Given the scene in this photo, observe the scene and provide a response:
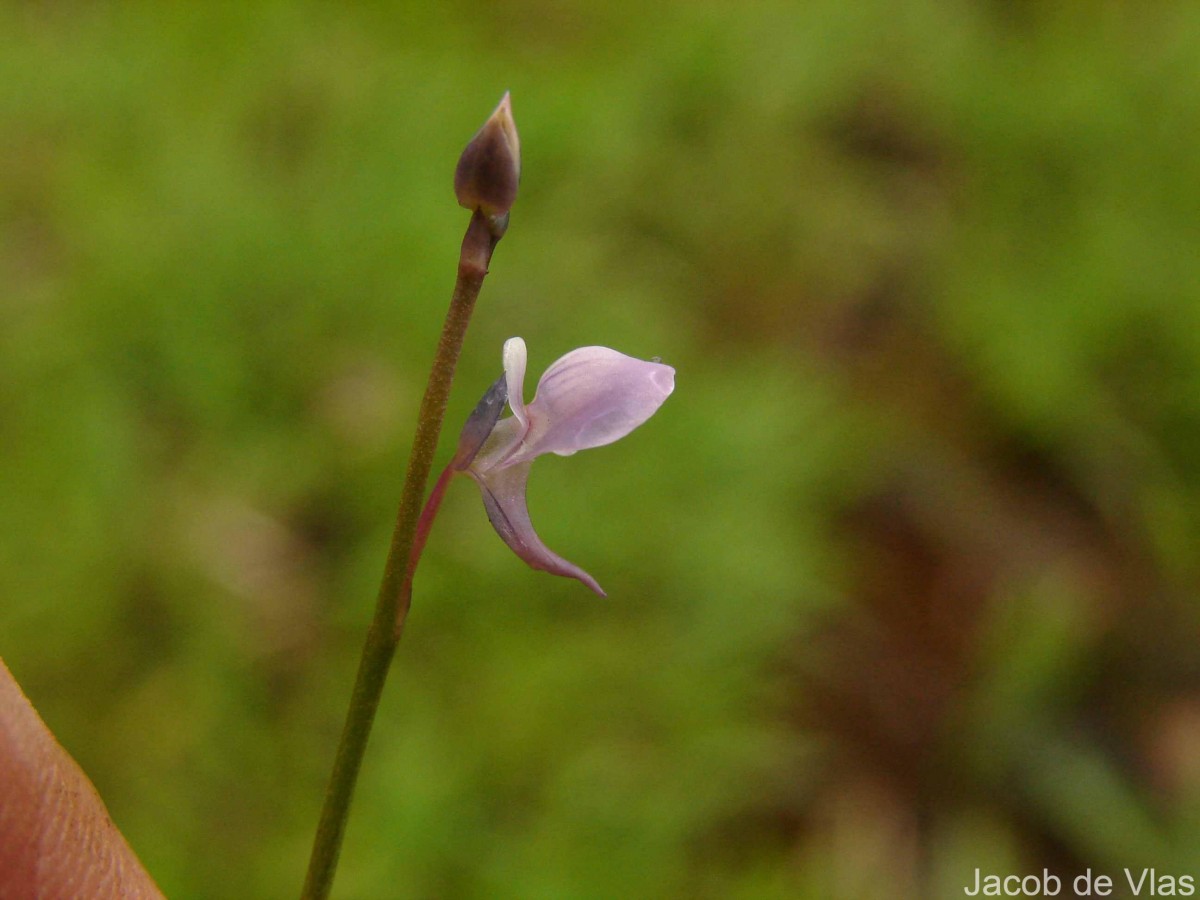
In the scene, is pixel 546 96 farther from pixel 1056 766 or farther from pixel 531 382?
pixel 1056 766

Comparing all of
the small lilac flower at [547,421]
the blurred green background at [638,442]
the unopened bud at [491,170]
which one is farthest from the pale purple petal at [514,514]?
the blurred green background at [638,442]

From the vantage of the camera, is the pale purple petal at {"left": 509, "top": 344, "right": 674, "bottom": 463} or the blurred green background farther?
the blurred green background

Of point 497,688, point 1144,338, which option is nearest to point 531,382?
point 497,688

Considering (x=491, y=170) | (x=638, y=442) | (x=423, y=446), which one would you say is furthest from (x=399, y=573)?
(x=638, y=442)

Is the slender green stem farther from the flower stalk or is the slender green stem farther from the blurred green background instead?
the blurred green background

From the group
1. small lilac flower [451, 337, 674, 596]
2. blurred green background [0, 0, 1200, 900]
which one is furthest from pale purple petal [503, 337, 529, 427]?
blurred green background [0, 0, 1200, 900]

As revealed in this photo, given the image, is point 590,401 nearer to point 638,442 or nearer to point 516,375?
point 516,375

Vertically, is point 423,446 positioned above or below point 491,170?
below
